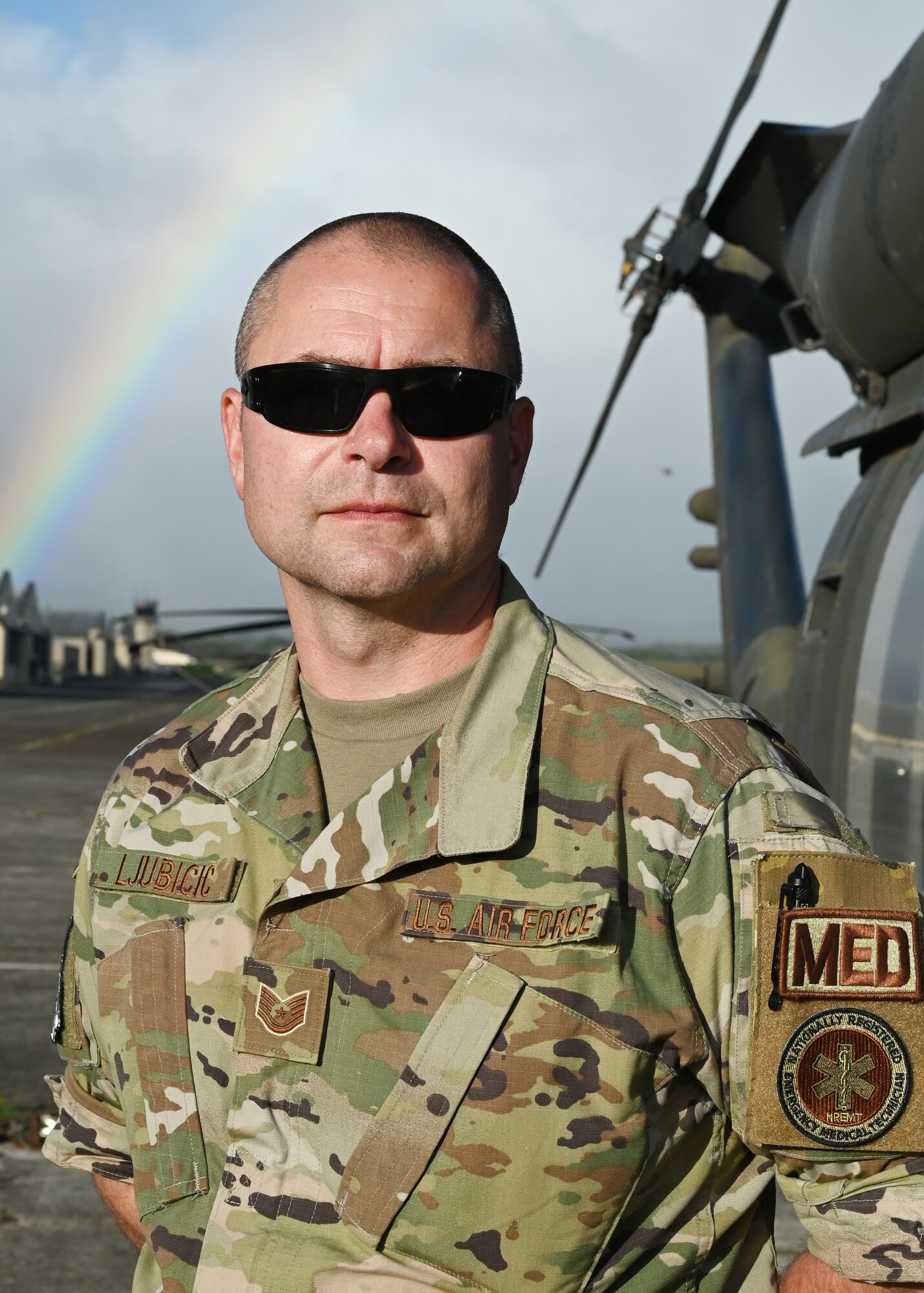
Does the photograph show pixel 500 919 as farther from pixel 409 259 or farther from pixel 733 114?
pixel 733 114

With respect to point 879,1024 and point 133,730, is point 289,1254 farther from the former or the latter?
point 133,730

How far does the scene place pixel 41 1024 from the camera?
5.96 m

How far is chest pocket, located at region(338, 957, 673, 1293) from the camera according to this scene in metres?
1.64

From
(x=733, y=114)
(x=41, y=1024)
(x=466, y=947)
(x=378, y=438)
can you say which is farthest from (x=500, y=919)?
(x=733, y=114)

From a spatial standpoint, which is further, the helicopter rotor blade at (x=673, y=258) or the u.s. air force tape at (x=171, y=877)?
the helicopter rotor blade at (x=673, y=258)

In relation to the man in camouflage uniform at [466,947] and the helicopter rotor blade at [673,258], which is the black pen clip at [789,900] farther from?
the helicopter rotor blade at [673,258]

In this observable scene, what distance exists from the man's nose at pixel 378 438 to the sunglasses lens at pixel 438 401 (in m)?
0.02

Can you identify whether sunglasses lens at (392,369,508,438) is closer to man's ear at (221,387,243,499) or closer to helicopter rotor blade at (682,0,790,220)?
man's ear at (221,387,243,499)

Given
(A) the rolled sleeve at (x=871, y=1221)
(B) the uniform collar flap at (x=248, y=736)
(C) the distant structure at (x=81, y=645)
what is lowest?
(C) the distant structure at (x=81, y=645)

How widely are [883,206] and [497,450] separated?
3091mm

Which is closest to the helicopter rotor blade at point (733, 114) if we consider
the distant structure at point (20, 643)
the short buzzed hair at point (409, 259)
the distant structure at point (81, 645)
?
the short buzzed hair at point (409, 259)

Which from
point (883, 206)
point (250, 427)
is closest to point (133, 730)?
point (883, 206)

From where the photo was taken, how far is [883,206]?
4453mm

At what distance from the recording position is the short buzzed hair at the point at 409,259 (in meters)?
1.99
